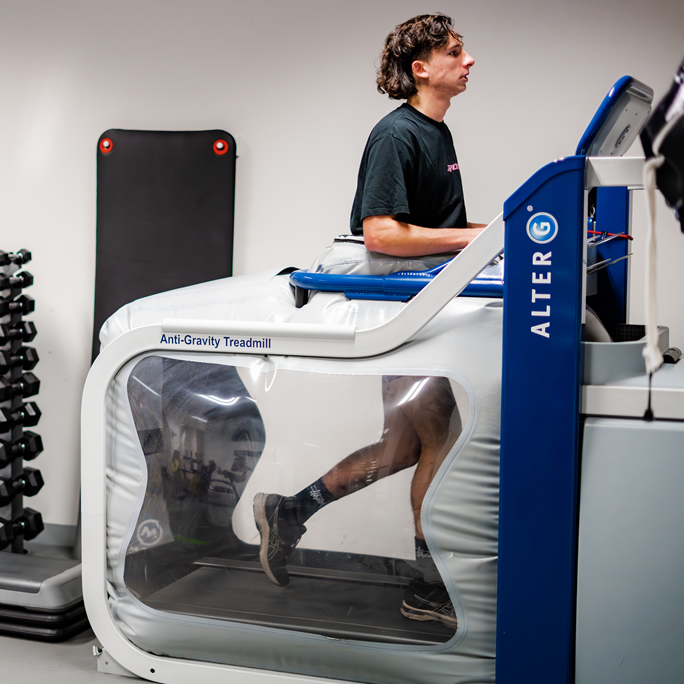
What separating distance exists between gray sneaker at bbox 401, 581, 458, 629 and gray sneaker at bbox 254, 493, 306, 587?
0.26 metres

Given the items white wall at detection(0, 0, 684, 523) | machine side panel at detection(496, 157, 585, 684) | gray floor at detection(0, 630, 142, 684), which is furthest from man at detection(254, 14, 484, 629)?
white wall at detection(0, 0, 684, 523)

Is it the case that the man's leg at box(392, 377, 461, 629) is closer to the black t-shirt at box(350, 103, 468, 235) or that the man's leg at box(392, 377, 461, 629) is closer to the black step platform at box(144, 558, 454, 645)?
the black step platform at box(144, 558, 454, 645)

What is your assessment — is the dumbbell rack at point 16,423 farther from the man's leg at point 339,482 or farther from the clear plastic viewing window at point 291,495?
the man's leg at point 339,482

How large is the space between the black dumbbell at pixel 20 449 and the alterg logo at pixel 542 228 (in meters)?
2.02

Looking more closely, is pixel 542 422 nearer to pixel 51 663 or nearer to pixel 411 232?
pixel 411 232

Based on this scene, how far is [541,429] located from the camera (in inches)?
46.3

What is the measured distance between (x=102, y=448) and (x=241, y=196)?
152 cm

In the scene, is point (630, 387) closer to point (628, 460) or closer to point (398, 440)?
point (628, 460)

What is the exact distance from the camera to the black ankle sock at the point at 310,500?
1380 millimetres

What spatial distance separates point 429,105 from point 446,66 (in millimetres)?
110

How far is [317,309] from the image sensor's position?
4.91 ft

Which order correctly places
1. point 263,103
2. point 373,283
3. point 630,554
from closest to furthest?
point 630,554 → point 373,283 → point 263,103

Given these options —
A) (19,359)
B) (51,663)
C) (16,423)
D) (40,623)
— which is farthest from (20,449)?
(51,663)

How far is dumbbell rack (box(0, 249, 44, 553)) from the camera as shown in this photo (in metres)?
2.38
